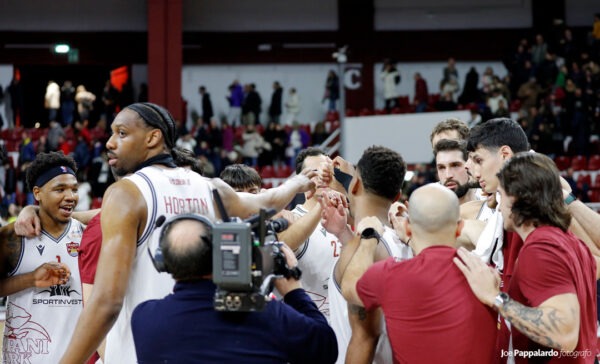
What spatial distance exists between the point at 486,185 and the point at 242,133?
1889 cm

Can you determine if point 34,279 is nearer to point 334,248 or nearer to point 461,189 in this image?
point 334,248

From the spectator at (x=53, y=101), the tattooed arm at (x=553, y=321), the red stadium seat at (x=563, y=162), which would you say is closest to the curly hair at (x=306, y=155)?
the tattooed arm at (x=553, y=321)

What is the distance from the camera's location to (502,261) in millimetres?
4332

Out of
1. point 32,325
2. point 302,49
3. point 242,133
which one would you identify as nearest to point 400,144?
point 242,133

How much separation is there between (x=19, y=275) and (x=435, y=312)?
2775mm

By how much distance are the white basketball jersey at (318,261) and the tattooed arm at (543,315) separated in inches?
70.1

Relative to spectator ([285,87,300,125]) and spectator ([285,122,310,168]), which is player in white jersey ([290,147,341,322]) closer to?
spectator ([285,122,310,168])

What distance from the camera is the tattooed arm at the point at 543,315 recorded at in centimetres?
323

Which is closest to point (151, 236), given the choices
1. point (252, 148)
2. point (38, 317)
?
point (38, 317)

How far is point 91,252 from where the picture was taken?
4148mm

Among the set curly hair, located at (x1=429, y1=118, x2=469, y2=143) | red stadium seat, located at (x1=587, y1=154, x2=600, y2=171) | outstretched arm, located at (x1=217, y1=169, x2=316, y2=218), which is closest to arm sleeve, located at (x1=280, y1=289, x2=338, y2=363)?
outstretched arm, located at (x1=217, y1=169, x2=316, y2=218)

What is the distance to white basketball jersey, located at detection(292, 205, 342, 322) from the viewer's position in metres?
5.05

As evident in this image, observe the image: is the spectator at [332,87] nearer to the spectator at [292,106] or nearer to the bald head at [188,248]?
the spectator at [292,106]

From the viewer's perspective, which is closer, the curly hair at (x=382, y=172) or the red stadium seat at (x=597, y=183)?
the curly hair at (x=382, y=172)
